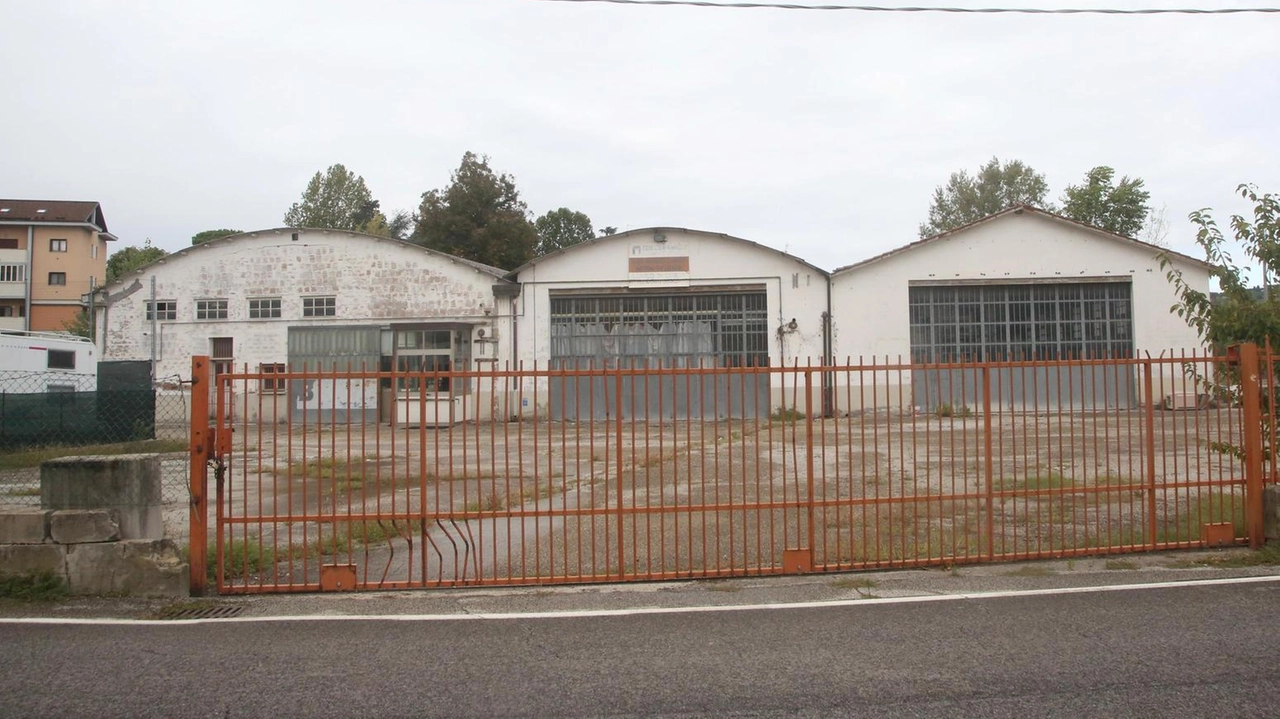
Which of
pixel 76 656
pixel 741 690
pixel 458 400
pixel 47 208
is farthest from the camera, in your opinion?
pixel 47 208

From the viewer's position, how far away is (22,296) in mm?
52375

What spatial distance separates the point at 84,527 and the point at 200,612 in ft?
4.37

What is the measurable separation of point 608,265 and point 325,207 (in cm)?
3889

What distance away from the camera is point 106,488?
7.46 meters

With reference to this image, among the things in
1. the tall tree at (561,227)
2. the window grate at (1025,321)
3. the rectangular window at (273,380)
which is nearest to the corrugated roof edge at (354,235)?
the rectangular window at (273,380)

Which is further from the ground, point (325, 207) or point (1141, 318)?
point (325, 207)

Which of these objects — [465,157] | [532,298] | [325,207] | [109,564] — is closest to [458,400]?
[532,298]

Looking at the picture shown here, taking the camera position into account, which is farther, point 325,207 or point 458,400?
point 325,207

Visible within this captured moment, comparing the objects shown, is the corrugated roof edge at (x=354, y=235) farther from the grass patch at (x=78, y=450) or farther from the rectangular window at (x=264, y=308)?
the grass patch at (x=78, y=450)

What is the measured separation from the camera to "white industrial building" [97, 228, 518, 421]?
90.0ft

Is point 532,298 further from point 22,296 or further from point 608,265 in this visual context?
point 22,296

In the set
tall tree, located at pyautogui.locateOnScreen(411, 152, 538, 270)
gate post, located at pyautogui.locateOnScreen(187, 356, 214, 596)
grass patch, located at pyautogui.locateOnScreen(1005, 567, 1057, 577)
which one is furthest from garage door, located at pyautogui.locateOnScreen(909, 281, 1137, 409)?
tall tree, located at pyautogui.locateOnScreen(411, 152, 538, 270)

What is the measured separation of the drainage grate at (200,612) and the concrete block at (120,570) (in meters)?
0.37

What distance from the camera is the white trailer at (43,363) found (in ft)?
64.0
